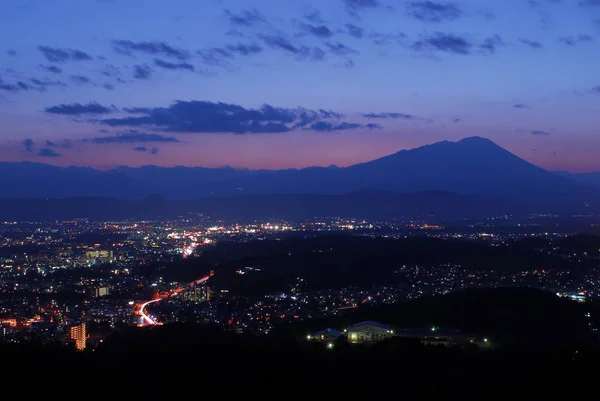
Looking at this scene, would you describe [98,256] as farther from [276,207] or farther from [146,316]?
[276,207]

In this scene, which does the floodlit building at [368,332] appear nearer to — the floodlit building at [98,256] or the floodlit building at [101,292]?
the floodlit building at [101,292]

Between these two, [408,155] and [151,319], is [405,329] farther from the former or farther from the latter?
[408,155]

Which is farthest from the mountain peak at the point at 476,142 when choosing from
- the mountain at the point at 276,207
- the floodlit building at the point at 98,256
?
the floodlit building at the point at 98,256

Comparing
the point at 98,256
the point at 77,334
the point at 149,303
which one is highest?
the point at 98,256

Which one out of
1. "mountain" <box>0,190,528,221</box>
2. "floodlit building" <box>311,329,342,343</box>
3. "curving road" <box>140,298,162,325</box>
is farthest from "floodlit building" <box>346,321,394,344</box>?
"mountain" <box>0,190,528,221</box>

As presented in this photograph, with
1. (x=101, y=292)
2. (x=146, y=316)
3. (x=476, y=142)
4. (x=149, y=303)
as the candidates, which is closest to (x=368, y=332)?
(x=146, y=316)
